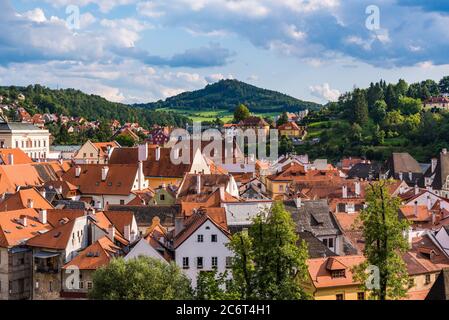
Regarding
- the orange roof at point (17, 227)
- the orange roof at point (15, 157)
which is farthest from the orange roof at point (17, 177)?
the orange roof at point (17, 227)

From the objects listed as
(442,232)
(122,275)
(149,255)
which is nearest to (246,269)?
(122,275)

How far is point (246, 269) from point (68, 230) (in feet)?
53.7

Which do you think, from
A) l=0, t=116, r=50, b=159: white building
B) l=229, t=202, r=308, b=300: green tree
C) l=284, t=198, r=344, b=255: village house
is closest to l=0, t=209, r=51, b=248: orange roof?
l=284, t=198, r=344, b=255: village house

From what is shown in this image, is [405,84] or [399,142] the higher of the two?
[405,84]

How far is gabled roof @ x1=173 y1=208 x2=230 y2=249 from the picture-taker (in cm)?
3853

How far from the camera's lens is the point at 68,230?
137ft

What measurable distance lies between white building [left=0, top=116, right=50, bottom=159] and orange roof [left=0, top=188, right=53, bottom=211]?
62957mm

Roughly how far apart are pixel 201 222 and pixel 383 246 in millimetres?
12686

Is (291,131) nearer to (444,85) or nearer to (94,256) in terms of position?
(444,85)

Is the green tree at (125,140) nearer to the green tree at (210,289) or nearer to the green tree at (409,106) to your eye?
the green tree at (409,106)

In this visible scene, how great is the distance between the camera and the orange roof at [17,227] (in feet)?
136

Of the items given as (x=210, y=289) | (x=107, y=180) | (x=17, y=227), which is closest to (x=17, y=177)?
(x=107, y=180)

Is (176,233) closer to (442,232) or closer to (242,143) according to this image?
(442,232)

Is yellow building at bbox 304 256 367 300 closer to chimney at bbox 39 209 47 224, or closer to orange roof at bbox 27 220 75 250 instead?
orange roof at bbox 27 220 75 250
